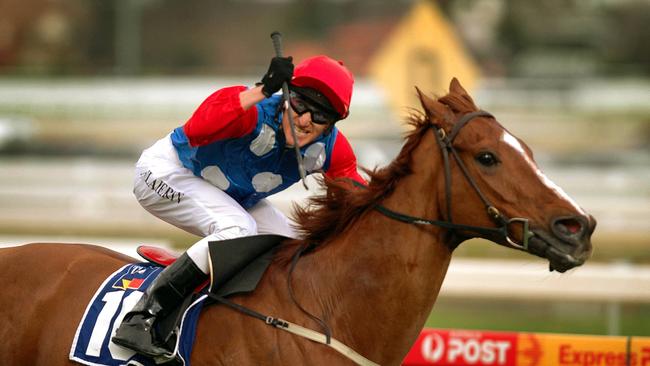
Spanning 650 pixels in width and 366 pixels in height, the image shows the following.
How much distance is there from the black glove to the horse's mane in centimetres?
43

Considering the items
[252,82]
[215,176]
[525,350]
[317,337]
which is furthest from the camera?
[252,82]

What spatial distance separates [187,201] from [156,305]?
1.70 feet

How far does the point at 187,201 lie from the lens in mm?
3934

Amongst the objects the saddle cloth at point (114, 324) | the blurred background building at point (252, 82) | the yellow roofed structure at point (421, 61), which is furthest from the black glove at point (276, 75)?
the blurred background building at point (252, 82)

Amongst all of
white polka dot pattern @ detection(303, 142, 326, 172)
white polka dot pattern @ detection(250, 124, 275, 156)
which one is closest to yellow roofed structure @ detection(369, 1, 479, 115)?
white polka dot pattern @ detection(303, 142, 326, 172)

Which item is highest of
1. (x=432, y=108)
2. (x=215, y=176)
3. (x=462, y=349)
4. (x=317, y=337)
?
(x=432, y=108)

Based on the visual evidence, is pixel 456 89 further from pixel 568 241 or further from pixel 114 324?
pixel 114 324

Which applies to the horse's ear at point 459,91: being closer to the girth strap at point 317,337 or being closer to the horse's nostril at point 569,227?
the horse's nostril at point 569,227

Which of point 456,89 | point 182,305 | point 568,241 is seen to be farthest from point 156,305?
point 568,241

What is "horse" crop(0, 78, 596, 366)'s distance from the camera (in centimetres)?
337

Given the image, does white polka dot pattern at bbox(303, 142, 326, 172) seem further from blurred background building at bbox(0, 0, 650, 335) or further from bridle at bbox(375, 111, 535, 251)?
blurred background building at bbox(0, 0, 650, 335)

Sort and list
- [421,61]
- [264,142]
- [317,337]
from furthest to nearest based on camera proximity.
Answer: [421,61] → [264,142] → [317,337]

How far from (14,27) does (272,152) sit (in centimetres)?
1982

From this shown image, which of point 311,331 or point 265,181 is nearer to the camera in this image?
point 311,331
